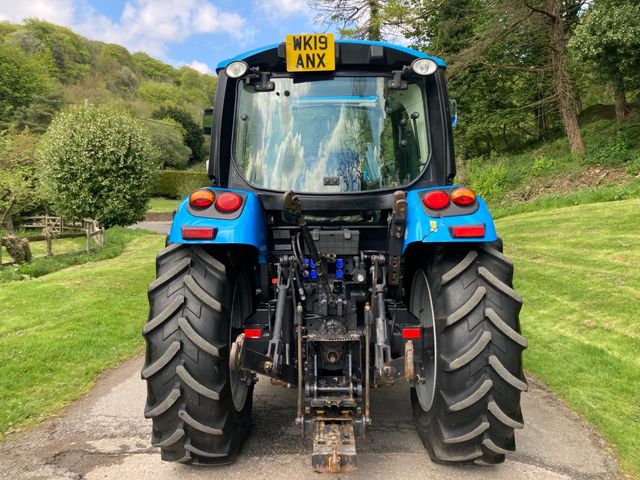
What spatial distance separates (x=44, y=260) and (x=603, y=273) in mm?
15430

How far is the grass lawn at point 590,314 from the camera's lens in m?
3.73

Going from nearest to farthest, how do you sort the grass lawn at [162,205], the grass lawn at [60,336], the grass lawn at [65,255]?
1. the grass lawn at [60,336]
2. the grass lawn at [65,255]
3. the grass lawn at [162,205]

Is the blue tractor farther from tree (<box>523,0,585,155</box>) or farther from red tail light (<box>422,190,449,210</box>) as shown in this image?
tree (<box>523,0,585,155</box>)

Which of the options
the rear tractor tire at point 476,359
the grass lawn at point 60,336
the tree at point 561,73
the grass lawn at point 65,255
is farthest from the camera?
the tree at point 561,73

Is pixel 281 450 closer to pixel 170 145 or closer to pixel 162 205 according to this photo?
pixel 162 205

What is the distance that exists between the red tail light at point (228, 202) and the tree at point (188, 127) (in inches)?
2364

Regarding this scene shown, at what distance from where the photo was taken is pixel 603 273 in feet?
22.9

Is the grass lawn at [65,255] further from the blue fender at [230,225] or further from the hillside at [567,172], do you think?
the hillside at [567,172]

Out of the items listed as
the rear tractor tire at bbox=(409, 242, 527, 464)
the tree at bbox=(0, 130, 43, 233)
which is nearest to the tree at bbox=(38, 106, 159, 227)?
the tree at bbox=(0, 130, 43, 233)

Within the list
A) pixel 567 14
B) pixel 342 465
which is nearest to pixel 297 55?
pixel 342 465

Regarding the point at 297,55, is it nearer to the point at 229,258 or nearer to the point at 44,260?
the point at 229,258

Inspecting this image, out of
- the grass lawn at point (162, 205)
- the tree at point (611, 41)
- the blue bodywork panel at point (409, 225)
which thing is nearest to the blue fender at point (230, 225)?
the blue bodywork panel at point (409, 225)

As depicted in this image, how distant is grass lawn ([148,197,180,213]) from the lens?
40.5 meters

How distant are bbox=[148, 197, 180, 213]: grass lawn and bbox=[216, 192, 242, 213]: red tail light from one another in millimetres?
38020
